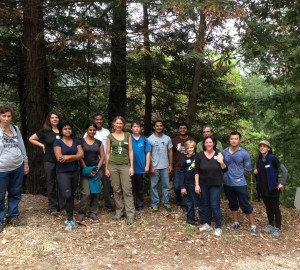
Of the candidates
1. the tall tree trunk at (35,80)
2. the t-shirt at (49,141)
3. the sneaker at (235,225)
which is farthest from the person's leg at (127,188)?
the tall tree trunk at (35,80)

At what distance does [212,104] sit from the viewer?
35.8ft

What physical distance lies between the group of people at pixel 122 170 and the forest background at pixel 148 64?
1690 mm

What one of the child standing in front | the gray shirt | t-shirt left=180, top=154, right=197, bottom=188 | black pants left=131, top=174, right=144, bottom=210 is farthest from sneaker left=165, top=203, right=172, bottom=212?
the gray shirt

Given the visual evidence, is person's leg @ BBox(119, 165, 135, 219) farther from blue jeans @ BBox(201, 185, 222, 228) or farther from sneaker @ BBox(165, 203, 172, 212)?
blue jeans @ BBox(201, 185, 222, 228)

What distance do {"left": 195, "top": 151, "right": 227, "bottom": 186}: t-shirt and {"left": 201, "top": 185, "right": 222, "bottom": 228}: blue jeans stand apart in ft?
0.37

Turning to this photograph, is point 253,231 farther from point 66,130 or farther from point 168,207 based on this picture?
point 66,130

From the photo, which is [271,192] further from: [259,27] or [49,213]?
[49,213]

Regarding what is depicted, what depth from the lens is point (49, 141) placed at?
21.2 feet

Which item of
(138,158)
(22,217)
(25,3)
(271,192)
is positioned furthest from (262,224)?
(25,3)

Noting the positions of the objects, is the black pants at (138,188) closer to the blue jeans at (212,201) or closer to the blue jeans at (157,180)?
the blue jeans at (157,180)

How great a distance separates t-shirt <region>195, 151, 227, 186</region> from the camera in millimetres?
6141

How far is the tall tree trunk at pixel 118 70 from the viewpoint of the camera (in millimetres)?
9414

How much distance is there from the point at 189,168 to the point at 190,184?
307 mm

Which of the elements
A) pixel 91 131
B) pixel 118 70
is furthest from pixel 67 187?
pixel 118 70
